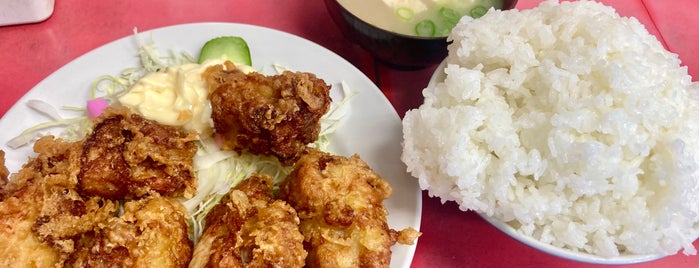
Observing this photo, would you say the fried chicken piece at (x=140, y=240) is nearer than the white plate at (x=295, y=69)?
Yes

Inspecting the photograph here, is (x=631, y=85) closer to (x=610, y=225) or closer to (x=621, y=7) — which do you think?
(x=610, y=225)

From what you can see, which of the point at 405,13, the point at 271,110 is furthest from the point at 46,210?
the point at 405,13

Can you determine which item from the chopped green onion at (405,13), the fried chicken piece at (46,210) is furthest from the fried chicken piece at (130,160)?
the chopped green onion at (405,13)

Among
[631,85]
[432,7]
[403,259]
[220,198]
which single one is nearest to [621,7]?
[432,7]

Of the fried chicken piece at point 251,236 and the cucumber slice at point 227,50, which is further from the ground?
the cucumber slice at point 227,50

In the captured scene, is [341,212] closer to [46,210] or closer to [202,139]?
[202,139]

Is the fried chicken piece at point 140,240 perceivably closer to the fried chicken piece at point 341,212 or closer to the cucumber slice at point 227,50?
the fried chicken piece at point 341,212

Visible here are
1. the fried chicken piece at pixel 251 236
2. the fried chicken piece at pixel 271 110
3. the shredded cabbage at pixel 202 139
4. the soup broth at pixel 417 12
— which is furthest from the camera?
the soup broth at pixel 417 12
